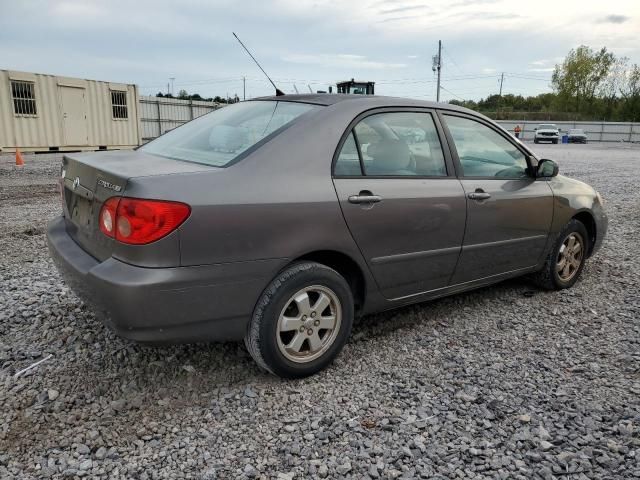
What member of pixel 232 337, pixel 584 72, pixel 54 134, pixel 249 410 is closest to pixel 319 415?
pixel 249 410

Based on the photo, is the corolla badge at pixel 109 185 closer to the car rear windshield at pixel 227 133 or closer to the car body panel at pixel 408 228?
the car rear windshield at pixel 227 133

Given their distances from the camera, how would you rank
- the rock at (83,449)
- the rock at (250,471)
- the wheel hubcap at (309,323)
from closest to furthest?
1. the rock at (250,471)
2. the rock at (83,449)
3. the wheel hubcap at (309,323)

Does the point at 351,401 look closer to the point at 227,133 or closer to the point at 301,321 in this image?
the point at 301,321

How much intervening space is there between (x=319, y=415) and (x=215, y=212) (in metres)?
1.16

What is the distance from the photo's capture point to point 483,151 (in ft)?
12.8

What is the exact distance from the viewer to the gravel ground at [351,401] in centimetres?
232

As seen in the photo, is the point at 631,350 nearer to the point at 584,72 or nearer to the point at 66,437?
the point at 66,437

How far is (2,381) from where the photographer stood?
114 inches

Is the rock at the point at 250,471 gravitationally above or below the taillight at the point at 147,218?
below

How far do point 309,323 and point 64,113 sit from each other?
16.5 meters

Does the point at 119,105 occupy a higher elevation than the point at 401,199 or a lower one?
higher

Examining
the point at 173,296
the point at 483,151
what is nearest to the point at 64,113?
the point at 483,151

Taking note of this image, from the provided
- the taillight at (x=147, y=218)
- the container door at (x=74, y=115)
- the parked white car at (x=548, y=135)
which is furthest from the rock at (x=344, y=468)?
the parked white car at (x=548, y=135)

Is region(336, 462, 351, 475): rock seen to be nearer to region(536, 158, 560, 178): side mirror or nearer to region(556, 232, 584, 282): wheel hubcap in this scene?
region(536, 158, 560, 178): side mirror
